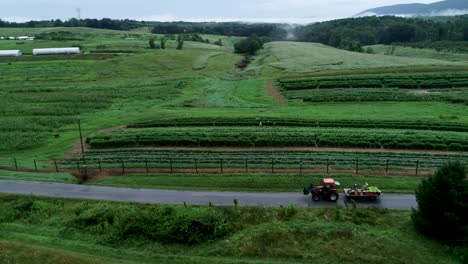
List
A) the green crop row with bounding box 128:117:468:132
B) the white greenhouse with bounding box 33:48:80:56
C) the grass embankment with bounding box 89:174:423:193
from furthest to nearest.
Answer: the white greenhouse with bounding box 33:48:80:56, the green crop row with bounding box 128:117:468:132, the grass embankment with bounding box 89:174:423:193

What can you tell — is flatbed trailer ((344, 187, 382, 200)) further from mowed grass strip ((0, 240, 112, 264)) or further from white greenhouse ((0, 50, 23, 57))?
white greenhouse ((0, 50, 23, 57))

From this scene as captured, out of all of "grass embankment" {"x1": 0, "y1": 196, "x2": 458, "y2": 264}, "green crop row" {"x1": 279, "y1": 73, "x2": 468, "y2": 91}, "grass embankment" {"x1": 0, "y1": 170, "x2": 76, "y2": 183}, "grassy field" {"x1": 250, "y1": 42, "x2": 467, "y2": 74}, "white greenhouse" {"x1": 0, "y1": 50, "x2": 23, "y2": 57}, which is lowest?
"grass embankment" {"x1": 0, "y1": 196, "x2": 458, "y2": 264}

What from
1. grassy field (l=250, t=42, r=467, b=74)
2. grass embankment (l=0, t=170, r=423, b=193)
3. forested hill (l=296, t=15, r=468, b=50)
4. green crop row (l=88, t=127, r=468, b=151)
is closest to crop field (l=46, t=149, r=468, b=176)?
grass embankment (l=0, t=170, r=423, b=193)

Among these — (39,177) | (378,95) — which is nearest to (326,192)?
(39,177)

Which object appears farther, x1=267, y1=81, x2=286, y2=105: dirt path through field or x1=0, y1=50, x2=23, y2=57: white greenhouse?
x1=0, y1=50, x2=23, y2=57: white greenhouse

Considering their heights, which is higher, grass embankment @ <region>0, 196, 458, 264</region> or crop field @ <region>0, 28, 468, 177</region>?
crop field @ <region>0, 28, 468, 177</region>

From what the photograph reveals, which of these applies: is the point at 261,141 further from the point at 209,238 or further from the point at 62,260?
the point at 62,260

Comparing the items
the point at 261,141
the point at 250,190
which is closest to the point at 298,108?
the point at 261,141
